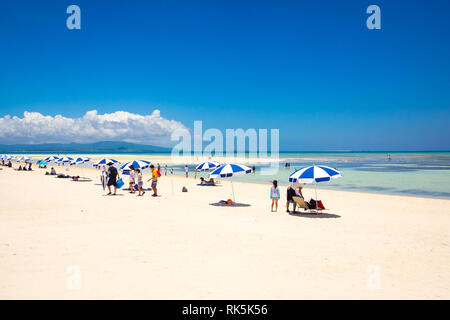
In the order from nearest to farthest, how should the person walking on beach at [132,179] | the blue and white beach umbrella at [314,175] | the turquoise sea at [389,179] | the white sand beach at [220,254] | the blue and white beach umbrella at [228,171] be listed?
the white sand beach at [220,254] → the blue and white beach umbrella at [314,175] → the blue and white beach umbrella at [228,171] → the person walking on beach at [132,179] → the turquoise sea at [389,179]

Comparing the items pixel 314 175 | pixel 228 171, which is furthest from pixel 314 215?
pixel 228 171

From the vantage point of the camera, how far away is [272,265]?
668 centimetres

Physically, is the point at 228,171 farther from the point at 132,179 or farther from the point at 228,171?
the point at 132,179

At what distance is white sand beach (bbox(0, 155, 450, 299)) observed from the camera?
545 cm

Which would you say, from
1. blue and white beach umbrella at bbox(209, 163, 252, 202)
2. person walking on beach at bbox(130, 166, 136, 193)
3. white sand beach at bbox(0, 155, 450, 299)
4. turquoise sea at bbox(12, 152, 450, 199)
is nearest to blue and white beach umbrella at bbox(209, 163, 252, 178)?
blue and white beach umbrella at bbox(209, 163, 252, 202)

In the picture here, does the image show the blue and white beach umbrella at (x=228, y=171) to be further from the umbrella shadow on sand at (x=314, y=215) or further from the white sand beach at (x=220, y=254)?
the umbrella shadow on sand at (x=314, y=215)

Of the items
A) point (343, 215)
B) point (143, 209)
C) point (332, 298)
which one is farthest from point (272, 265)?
point (143, 209)

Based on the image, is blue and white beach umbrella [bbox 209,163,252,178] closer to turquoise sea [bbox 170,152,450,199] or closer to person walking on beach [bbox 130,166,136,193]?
person walking on beach [bbox 130,166,136,193]

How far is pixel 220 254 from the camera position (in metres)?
7.42

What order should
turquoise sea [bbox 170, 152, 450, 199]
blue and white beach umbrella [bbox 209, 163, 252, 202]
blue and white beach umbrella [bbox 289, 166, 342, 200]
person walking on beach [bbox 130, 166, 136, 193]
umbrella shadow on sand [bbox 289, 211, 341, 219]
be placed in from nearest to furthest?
blue and white beach umbrella [bbox 289, 166, 342, 200] → umbrella shadow on sand [bbox 289, 211, 341, 219] → blue and white beach umbrella [bbox 209, 163, 252, 202] → person walking on beach [bbox 130, 166, 136, 193] → turquoise sea [bbox 170, 152, 450, 199]

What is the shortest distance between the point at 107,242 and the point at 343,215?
30.1ft

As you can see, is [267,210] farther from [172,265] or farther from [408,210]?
[172,265]

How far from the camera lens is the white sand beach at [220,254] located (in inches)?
215

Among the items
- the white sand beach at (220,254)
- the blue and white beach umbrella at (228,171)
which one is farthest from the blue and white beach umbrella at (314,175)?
the blue and white beach umbrella at (228,171)
